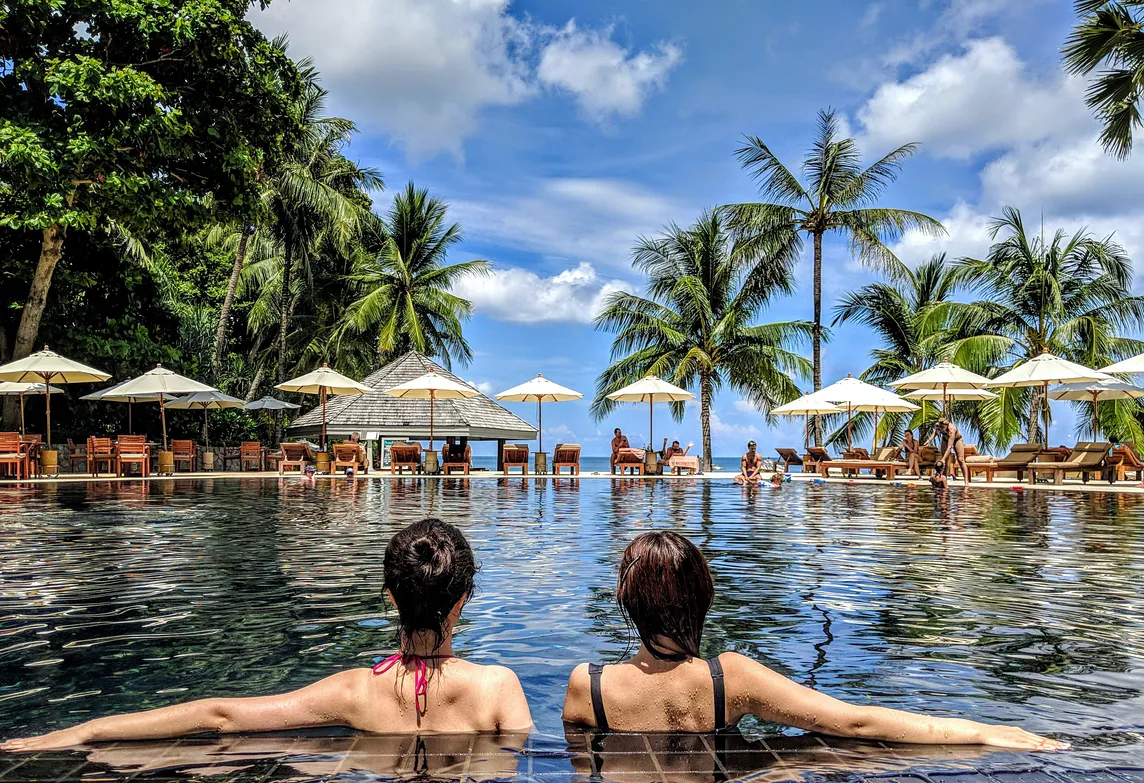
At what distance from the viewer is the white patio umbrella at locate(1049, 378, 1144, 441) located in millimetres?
21688

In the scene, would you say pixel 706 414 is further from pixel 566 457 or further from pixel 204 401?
pixel 204 401

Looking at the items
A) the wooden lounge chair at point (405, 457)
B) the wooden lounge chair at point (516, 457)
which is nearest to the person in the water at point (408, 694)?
the wooden lounge chair at point (516, 457)

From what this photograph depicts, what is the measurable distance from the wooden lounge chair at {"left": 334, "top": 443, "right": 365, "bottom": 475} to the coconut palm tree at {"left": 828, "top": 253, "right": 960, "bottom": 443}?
19410mm

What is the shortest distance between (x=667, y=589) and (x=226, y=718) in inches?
62.8

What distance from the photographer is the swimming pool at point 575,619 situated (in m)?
3.01

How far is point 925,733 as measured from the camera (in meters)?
2.94

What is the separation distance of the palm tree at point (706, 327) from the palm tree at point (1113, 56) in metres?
14.5

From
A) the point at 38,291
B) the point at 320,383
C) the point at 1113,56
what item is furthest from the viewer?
the point at 320,383

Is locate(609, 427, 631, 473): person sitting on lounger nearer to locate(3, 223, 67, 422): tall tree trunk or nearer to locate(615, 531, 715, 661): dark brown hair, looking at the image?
locate(3, 223, 67, 422): tall tree trunk

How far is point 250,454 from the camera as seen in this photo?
92.8 ft

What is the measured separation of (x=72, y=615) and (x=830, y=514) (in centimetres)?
1031

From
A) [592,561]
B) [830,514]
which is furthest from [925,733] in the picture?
[830,514]

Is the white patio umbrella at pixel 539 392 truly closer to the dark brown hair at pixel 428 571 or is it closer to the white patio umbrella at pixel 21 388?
the white patio umbrella at pixel 21 388

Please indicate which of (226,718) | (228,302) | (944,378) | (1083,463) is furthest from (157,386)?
(1083,463)
